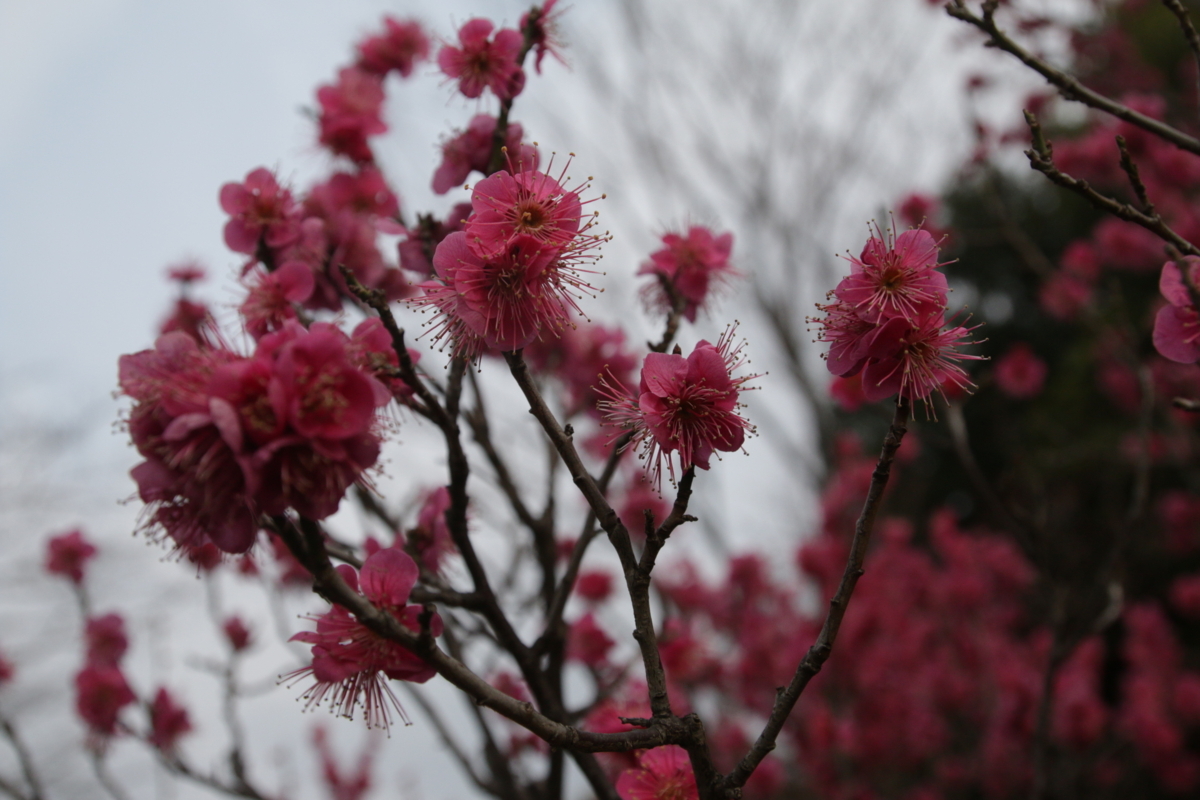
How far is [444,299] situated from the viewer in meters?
1.35

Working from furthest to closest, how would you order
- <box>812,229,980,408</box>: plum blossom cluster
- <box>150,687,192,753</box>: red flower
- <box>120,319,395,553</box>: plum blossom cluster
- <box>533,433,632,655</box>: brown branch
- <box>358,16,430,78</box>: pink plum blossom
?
<box>150,687,192,753</box>: red flower < <box>358,16,430,78</box>: pink plum blossom < <box>533,433,632,655</box>: brown branch < <box>812,229,980,408</box>: plum blossom cluster < <box>120,319,395,553</box>: plum blossom cluster

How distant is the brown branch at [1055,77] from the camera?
146 cm

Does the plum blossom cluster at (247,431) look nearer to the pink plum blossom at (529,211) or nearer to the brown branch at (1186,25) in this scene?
the pink plum blossom at (529,211)

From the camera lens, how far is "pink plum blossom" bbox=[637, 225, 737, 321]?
188cm

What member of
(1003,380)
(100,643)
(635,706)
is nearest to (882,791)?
(1003,380)

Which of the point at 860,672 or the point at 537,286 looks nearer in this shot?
the point at 537,286

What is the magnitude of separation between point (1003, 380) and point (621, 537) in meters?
5.04

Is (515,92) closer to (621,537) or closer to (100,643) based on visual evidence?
(621,537)

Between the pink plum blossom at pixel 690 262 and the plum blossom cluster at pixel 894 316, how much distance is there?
59 centimetres

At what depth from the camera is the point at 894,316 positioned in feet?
4.14

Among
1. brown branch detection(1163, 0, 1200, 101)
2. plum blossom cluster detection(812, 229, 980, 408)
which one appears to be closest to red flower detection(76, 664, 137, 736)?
plum blossom cluster detection(812, 229, 980, 408)

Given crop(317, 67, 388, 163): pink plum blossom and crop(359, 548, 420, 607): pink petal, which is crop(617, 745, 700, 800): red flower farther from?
crop(317, 67, 388, 163): pink plum blossom

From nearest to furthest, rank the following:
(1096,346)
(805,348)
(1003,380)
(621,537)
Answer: (621,537), (1003,380), (1096,346), (805,348)

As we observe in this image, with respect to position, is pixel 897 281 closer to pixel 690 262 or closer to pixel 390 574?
pixel 690 262
